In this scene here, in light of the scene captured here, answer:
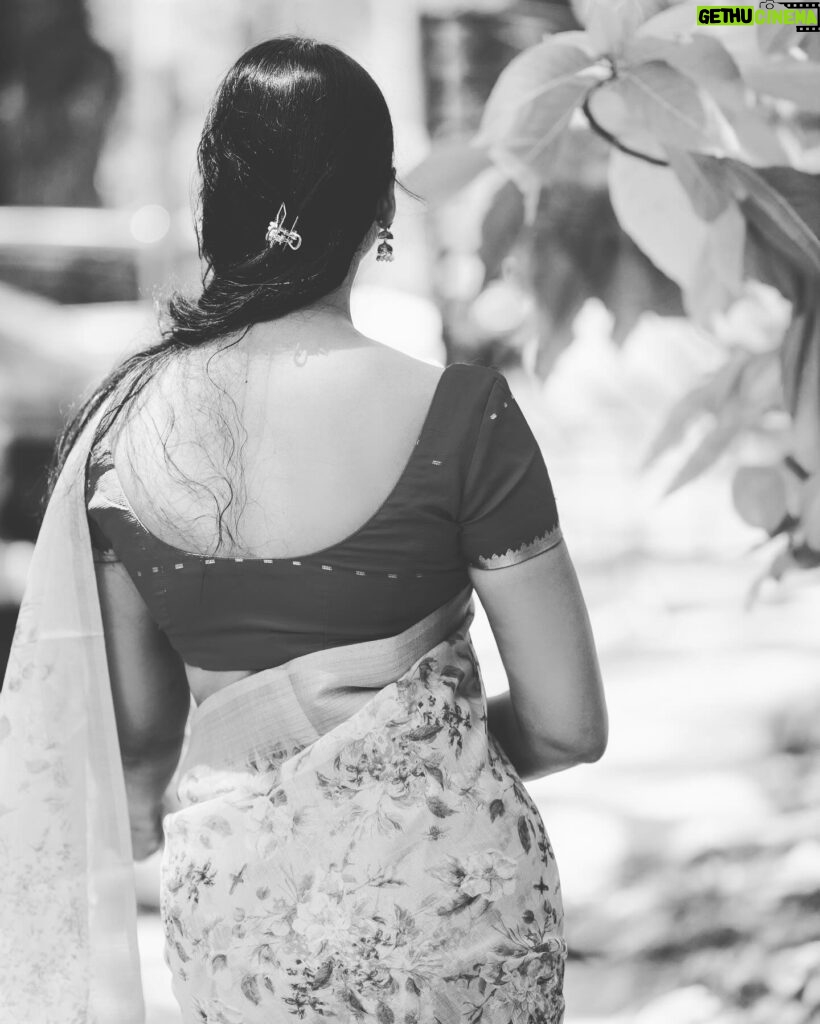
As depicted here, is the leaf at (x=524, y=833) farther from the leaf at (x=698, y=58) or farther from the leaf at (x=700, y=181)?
the leaf at (x=698, y=58)

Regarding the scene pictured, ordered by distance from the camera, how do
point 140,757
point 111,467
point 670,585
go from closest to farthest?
1. point 111,467
2. point 140,757
3. point 670,585

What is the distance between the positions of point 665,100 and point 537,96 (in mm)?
141

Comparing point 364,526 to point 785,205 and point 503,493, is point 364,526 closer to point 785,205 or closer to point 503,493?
point 503,493

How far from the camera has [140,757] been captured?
5.03 ft

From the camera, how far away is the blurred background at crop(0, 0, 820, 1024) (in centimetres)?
144

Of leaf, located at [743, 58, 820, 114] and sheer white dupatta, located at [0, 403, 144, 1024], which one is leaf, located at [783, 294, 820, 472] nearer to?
leaf, located at [743, 58, 820, 114]

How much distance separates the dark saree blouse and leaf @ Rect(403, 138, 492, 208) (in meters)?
0.38

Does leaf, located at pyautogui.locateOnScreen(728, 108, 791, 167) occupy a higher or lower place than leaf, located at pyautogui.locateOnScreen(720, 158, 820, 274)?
higher

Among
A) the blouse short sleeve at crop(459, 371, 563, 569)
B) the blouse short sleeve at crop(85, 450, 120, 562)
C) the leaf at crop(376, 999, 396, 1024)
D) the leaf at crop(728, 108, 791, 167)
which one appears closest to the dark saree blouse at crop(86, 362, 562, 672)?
the blouse short sleeve at crop(459, 371, 563, 569)

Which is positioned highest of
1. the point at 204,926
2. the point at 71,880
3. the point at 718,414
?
the point at 718,414

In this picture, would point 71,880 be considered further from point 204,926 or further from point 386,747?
point 386,747

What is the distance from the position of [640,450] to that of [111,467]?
5.23 m

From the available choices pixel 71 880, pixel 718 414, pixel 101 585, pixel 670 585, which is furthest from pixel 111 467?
pixel 670 585

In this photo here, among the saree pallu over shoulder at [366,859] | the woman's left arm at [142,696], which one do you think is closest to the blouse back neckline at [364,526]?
the saree pallu over shoulder at [366,859]
